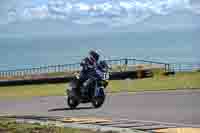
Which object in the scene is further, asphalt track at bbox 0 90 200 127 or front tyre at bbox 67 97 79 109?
front tyre at bbox 67 97 79 109

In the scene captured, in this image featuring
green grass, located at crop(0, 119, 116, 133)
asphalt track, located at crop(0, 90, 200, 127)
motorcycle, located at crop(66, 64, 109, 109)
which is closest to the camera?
green grass, located at crop(0, 119, 116, 133)

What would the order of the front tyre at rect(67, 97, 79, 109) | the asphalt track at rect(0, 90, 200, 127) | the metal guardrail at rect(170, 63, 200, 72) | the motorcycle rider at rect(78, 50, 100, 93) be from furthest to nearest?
the metal guardrail at rect(170, 63, 200, 72) → the front tyre at rect(67, 97, 79, 109) → the motorcycle rider at rect(78, 50, 100, 93) → the asphalt track at rect(0, 90, 200, 127)

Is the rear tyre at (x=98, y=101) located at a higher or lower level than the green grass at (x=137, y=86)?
higher

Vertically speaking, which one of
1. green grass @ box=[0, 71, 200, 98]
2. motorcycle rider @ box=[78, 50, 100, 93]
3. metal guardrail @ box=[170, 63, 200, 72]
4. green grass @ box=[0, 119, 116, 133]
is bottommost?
metal guardrail @ box=[170, 63, 200, 72]

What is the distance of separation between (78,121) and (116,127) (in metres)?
2.21

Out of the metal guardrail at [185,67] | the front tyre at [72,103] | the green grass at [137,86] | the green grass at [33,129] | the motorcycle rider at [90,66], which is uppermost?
the motorcycle rider at [90,66]

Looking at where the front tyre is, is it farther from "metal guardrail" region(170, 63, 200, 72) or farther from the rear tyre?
"metal guardrail" region(170, 63, 200, 72)

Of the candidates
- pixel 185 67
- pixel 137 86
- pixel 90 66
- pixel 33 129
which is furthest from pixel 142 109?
pixel 185 67

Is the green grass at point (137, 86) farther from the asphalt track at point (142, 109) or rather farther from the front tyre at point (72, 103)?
the front tyre at point (72, 103)

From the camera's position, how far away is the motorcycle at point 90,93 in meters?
20.8

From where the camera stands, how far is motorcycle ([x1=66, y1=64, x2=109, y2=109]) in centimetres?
2078

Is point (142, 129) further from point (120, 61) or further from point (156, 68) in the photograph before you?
point (120, 61)

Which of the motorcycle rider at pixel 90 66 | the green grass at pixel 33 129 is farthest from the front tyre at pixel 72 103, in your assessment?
the green grass at pixel 33 129

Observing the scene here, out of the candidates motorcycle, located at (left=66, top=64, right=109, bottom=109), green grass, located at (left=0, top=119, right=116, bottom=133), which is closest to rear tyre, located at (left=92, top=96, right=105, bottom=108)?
motorcycle, located at (left=66, top=64, right=109, bottom=109)
